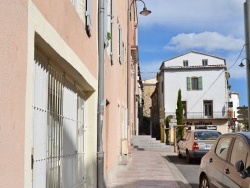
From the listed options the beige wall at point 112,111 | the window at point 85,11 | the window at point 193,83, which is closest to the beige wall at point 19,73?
the window at point 85,11

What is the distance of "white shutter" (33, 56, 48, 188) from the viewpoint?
4.20 m

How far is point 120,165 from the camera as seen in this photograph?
46.7ft

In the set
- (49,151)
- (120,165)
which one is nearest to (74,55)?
(49,151)

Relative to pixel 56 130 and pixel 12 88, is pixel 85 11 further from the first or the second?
pixel 12 88

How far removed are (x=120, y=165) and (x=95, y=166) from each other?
6683 mm

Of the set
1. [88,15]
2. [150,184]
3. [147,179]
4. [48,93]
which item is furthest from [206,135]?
[48,93]

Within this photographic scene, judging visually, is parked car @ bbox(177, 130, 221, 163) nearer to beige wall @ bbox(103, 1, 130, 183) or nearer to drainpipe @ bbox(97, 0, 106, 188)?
beige wall @ bbox(103, 1, 130, 183)

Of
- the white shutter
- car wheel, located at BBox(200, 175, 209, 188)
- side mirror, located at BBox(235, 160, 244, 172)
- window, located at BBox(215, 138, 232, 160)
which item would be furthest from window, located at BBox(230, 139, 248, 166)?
the white shutter

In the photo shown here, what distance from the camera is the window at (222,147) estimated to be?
7.01 meters

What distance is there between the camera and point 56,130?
17.1 ft

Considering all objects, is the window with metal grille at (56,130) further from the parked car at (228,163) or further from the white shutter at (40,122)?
the parked car at (228,163)

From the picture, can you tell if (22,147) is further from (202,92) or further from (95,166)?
(202,92)

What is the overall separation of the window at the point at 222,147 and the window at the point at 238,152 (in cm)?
37

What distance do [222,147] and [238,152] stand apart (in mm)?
1006
